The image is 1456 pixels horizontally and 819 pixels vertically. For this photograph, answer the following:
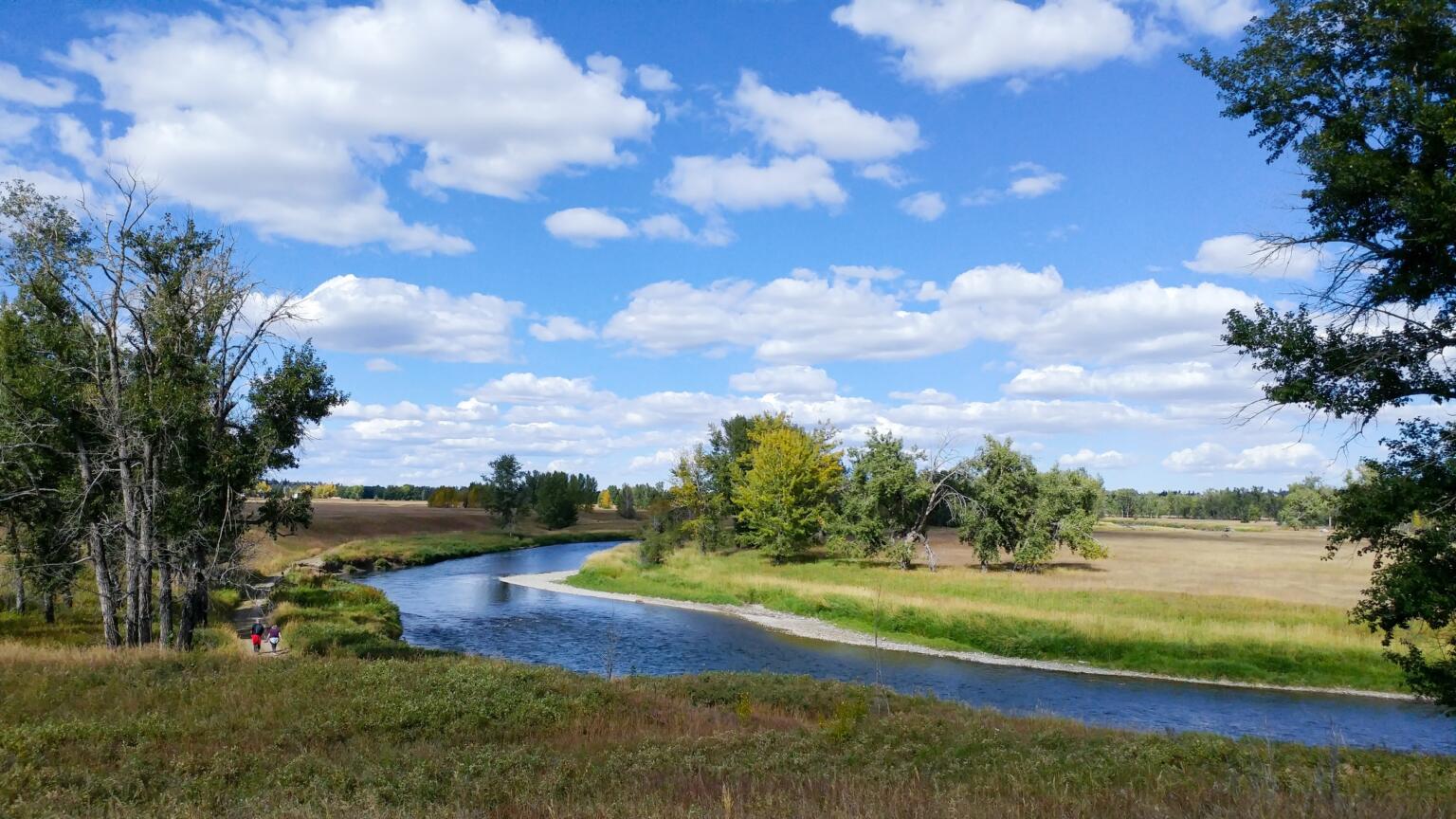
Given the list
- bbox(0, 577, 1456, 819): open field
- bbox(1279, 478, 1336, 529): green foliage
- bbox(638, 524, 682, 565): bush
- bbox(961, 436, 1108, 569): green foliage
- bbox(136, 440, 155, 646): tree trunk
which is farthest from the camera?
bbox(1279, 478, 1336, 529): green foliage

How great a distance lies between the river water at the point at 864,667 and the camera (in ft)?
87.8

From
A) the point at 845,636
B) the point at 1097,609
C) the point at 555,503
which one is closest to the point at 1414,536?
the point at 1097,609

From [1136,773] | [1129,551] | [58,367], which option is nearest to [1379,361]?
[1136,773]

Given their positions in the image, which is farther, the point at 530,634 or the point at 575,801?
the point at 530,634

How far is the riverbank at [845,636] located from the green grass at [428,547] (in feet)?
64.8

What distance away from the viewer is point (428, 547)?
313 ft

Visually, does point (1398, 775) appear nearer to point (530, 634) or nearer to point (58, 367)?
point (58, 367)

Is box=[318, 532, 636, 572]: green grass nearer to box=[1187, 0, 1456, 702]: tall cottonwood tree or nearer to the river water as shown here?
the river water

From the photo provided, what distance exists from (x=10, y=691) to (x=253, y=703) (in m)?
4.94

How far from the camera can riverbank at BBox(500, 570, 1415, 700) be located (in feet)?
107

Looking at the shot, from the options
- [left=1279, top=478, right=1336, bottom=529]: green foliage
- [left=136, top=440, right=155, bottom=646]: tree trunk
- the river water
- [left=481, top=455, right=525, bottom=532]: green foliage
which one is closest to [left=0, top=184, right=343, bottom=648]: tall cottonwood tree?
[left=136, top=440, right=155, bottom=646]: tree trunk

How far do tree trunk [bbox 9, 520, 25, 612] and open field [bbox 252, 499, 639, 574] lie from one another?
34953mm

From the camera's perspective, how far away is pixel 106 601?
25531 mm

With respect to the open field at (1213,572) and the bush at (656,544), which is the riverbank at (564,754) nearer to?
the open field at (1213,572)
